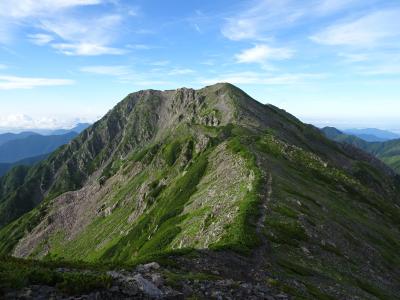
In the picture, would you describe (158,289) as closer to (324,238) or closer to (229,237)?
(229,237)

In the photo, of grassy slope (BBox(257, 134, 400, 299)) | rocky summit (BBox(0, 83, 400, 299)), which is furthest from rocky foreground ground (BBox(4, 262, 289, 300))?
grassy slope (BBox(257, 134, 400, 299))

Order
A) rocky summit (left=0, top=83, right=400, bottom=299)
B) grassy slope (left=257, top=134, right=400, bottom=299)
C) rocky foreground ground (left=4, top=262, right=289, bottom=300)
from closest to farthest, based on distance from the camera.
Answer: rocky foreground ground (left=4, top=262, right=289, bottom=300), rocky summit (left=0, top=83, right=400, bottom=299), grassy slope (left=257, top=134, right=400, bottom=299)

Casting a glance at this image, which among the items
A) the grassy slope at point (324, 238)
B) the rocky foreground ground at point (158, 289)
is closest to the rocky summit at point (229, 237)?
the rocky foreground ground at point (158, 289)

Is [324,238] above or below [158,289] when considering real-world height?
Result: below

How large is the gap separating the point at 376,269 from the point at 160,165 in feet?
371

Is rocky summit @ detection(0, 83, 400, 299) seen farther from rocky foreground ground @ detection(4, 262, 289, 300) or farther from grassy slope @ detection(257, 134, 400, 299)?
grassy slope @ detection(257, 134, 400, 299)

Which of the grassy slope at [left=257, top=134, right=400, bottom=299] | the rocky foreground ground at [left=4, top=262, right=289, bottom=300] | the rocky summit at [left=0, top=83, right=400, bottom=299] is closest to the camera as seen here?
the rocky foreground ground at [left=4, top=262, right=289, bottom=300]

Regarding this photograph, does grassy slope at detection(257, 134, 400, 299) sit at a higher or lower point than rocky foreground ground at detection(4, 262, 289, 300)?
lower

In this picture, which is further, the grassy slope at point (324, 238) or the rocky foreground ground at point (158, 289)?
the grassy slope at point (324, 238)

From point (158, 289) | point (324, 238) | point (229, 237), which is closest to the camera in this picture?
point (158, 289)

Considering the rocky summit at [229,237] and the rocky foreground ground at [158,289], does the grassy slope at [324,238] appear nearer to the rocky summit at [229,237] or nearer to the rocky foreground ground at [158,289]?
the rocky summit at [229,237]

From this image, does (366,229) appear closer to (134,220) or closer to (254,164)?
(254,164)

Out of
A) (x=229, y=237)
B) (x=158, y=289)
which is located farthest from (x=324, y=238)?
(x=158, y=289)

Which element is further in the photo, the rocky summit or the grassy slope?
the grassy slope
